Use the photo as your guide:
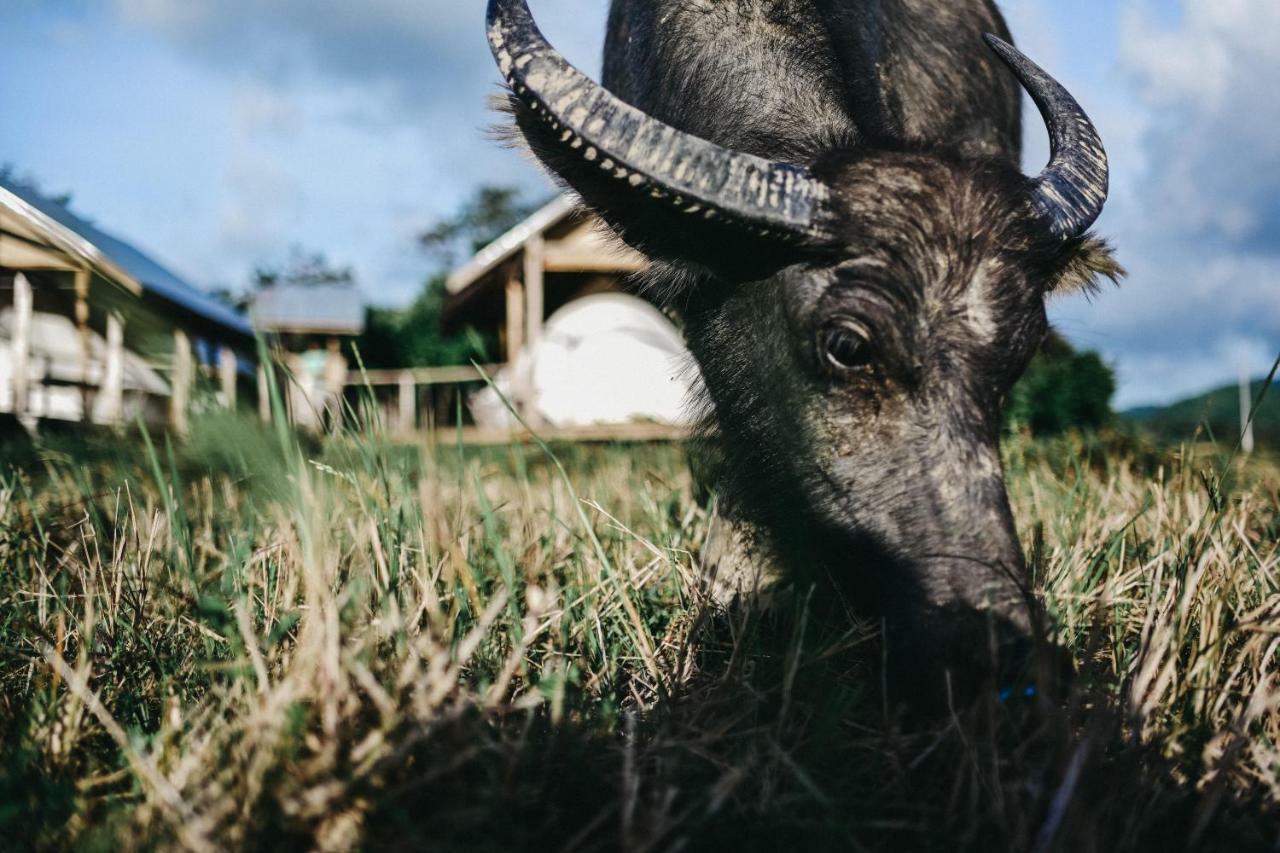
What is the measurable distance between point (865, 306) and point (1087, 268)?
4.01 ft

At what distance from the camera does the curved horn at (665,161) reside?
239cm

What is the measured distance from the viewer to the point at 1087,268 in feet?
10.1

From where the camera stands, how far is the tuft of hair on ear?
2.91 meters

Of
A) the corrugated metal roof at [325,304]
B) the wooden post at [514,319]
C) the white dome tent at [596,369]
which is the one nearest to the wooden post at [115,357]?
the white dome tent at [596,369]

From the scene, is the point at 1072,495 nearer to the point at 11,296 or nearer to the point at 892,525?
the point at 892,525

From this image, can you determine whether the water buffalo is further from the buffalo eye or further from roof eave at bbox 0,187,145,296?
roof eave at bbox 0,187,145,296

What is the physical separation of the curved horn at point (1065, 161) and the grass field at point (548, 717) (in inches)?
33.2

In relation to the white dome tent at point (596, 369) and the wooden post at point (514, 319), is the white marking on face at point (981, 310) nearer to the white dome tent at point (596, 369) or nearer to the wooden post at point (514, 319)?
the white dome tent at point (596, 369)

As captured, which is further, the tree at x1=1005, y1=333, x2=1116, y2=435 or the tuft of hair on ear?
the tree at x1=1005, y1=333, x2=1116, y2=435

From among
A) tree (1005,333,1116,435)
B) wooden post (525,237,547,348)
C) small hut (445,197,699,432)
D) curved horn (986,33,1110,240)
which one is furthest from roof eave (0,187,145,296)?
wooden post (525,237,547,348)

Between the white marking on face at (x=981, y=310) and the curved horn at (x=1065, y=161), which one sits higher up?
the curved horn at (x=1065, y=161)

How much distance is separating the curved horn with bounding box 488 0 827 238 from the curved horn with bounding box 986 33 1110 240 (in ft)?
2.39

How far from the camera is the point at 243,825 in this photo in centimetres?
119

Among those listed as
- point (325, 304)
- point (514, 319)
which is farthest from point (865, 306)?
point (325, 304)
